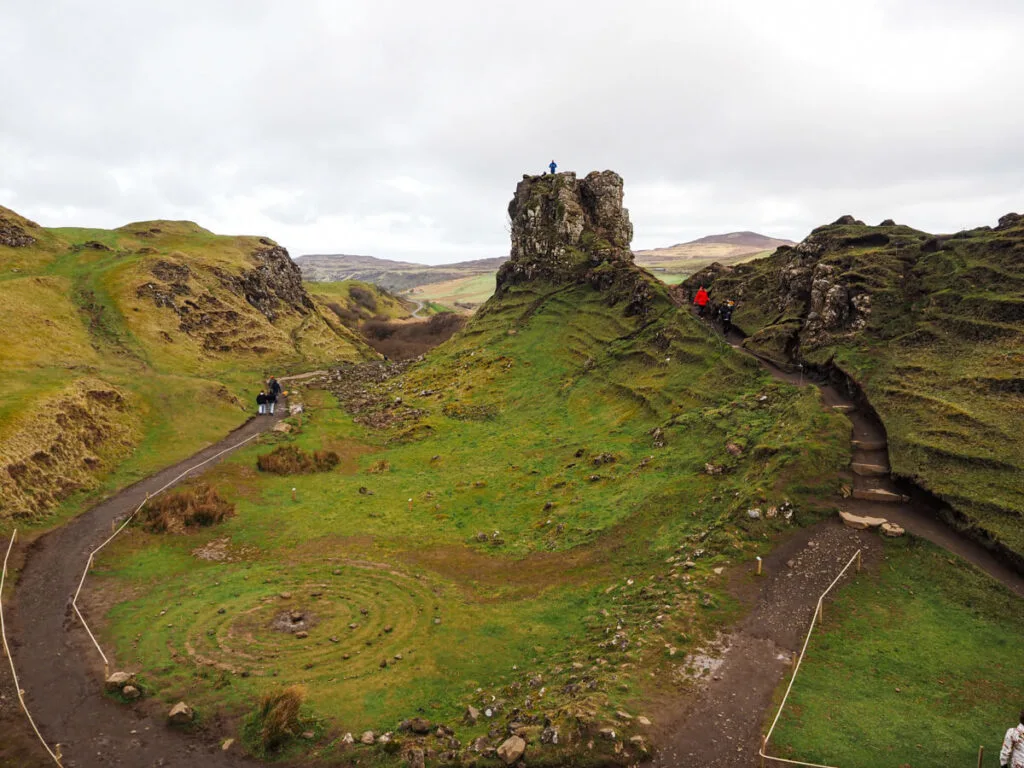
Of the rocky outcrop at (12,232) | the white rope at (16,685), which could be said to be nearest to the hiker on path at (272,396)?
the white rope at (16,685)

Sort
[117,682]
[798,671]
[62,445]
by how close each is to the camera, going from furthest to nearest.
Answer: [62,445] → [117,682] → [798,671]

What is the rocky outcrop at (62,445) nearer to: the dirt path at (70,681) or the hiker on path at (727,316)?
the dirt path at (70,681)

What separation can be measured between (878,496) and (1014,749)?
14206 millimetres

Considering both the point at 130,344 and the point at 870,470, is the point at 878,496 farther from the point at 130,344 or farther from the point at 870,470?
the point at 130,344

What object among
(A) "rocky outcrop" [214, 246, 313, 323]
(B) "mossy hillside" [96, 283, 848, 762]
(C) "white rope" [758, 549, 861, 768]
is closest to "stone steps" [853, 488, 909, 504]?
(B) "mossy hillside" [96, 283, 848, 762]

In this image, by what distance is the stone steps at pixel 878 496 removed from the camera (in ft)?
83.2

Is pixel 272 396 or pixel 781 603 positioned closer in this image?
pixel 781 603

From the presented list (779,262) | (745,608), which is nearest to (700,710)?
(745,608)

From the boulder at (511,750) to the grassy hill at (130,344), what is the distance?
30.3m

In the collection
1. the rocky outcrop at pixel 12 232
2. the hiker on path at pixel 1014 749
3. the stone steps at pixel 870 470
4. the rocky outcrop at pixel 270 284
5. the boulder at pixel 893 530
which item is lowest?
the hiker on path at pixel 1014 749

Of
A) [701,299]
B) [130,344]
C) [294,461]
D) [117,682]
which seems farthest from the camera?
[130,344]

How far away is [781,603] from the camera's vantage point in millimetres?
21297

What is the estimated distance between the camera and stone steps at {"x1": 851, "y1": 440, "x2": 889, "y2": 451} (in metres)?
28.4

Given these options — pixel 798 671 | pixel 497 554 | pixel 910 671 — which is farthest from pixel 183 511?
pixel 910 671
